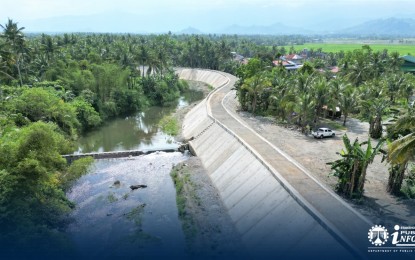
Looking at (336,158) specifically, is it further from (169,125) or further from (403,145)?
(169,125)

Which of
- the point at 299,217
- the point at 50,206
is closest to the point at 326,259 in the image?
the point at 299,217

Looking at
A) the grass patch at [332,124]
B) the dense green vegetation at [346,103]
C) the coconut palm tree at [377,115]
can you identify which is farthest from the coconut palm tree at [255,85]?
the coconut palm tree at [377,115]

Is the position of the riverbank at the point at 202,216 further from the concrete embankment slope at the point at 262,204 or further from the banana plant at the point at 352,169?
the banana plant at the point at 352,169

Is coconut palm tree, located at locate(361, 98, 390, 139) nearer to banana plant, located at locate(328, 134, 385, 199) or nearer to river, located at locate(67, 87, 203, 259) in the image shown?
Answer: banana plant, located at locate(328, 134, 385, 199)

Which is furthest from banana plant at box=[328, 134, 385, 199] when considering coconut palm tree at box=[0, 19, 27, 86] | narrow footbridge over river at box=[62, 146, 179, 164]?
coconut palm tree at box=[0, 19, 27, 86]

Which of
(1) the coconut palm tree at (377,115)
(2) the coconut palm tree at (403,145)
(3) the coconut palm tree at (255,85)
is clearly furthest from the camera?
(3) the coconut palm tree at (255,85)

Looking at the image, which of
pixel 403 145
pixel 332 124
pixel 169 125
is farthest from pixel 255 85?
pixel 403 145
